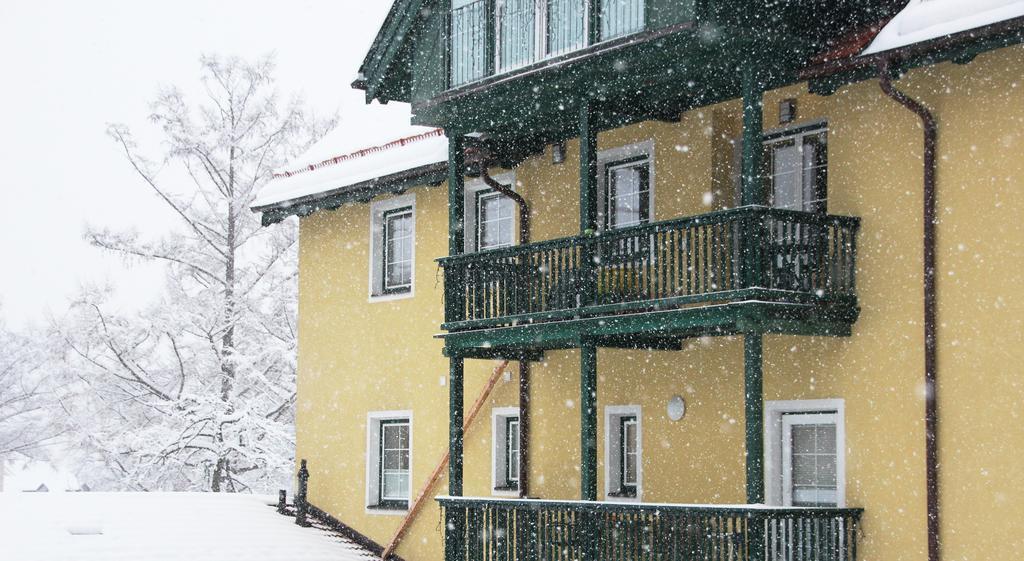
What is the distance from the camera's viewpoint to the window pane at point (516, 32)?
54.4 ft

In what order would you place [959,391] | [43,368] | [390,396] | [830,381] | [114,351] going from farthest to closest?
[43,368]
[114,351]
[390,396]
[830,381]
[959,391]

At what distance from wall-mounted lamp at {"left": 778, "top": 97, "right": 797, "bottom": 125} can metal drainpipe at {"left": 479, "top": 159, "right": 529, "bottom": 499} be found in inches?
170

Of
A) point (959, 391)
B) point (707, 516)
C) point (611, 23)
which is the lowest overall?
point (707, 516)

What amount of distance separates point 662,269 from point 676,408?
6.59 feet

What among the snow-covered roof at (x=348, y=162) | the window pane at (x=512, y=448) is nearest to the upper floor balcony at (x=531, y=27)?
the snow-covered roof at (x=348, y=162)

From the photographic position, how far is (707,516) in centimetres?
1397

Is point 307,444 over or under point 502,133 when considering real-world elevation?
under

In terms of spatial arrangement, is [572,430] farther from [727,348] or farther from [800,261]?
[800,261]

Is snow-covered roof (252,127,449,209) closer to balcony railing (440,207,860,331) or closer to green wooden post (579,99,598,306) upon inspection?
balcony railing (440,207,860,331)

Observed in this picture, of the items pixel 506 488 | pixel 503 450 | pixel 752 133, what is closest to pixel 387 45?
pixel 503 450

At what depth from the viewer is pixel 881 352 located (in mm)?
14195

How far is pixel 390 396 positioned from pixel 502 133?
457 centimetres

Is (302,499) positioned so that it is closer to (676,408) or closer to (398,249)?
(398,249)

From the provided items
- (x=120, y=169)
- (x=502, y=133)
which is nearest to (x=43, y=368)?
(x=502, y=133)
